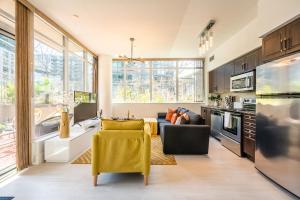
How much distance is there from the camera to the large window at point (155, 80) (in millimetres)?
9172

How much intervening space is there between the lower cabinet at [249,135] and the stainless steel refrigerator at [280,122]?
1.60ft

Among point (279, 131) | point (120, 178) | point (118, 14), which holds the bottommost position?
point (120, 178)

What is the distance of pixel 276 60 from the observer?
2957mm

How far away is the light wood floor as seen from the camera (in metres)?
2.67

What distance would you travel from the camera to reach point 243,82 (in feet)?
16.5

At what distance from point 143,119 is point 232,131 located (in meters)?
2.28

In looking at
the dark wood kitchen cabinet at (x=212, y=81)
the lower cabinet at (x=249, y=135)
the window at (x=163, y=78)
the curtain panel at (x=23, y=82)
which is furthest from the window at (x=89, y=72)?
the lower cabinet at (x=249, y=135)

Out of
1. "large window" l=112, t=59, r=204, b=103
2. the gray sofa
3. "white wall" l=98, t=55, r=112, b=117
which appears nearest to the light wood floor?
the gray sofa

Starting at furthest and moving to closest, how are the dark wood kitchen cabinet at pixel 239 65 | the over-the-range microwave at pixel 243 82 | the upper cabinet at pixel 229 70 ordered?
the dark wood kitchen cabinet at pixel 239 65, the over-the-range microwave at pixel 243 82, the upper cabinet at pixel 229 70

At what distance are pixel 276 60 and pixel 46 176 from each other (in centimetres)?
386

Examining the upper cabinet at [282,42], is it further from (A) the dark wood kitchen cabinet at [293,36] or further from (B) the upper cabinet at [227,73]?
(B) the upper cabinet at [227,73]

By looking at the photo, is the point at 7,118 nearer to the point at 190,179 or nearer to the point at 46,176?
the point at 46,176

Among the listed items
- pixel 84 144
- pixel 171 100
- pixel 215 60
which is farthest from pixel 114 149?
pixel 171 100

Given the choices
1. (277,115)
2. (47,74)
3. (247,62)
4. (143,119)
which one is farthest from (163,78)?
(277,115)
